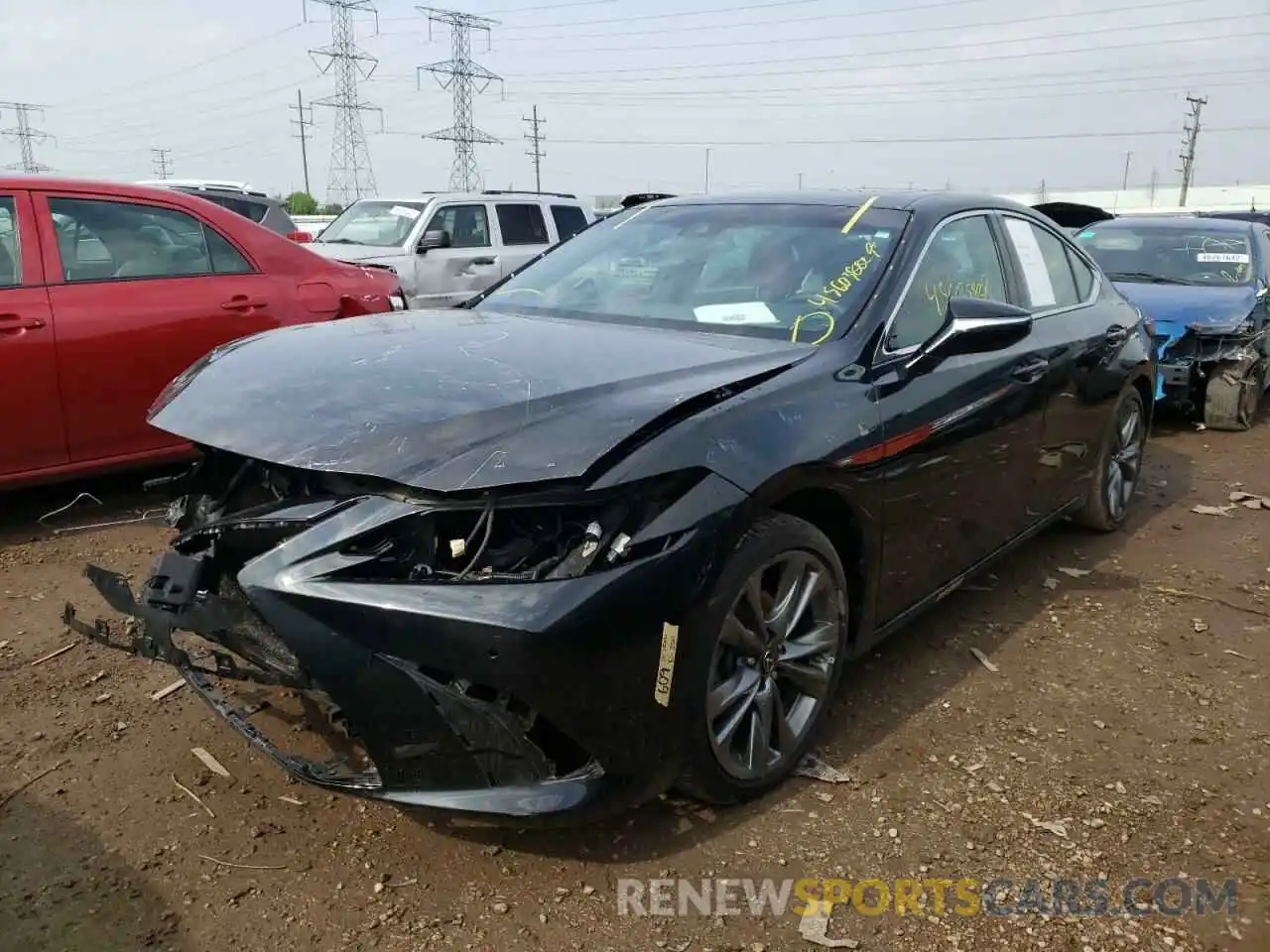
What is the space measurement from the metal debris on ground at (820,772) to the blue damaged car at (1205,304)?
5.42m

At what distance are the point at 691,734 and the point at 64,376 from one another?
3.55 metres

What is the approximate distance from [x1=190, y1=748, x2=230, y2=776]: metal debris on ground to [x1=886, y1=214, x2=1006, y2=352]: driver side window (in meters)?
2.32

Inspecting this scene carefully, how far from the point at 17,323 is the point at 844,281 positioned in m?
3.53

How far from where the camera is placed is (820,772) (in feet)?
9.62

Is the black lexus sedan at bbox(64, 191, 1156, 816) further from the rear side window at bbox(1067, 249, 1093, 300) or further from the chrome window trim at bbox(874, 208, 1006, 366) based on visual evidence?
the rear side window at bbox(1067, 249, 1093, 300)

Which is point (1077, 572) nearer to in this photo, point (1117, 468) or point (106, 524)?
point (1117, 468)

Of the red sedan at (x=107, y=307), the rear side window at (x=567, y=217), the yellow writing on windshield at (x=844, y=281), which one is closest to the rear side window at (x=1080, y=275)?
the yellow writing on windshield at (x=844, y=281)

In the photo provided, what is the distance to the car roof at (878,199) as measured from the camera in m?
3.64

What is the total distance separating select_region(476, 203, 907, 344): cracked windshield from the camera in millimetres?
3266

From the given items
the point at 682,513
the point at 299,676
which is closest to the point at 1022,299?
the point at 682,513

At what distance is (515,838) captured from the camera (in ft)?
8.48

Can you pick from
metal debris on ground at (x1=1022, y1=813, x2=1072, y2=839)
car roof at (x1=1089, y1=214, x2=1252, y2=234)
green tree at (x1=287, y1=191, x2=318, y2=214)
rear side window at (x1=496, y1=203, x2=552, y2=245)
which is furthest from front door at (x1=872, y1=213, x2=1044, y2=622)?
green tree at (x1=287, y1=191, x2=318, y2=214)

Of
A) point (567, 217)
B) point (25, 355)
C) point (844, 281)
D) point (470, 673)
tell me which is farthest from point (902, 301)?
point (567, 217)

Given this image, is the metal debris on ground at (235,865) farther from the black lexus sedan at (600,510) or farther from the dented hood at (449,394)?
the dented hood at (449,394)
